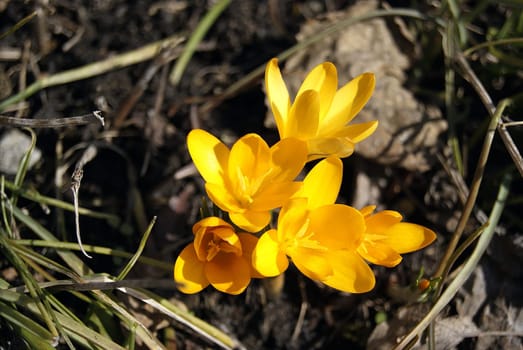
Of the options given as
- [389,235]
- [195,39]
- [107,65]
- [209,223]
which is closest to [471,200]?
[389,235]

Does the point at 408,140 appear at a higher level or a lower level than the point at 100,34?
lower

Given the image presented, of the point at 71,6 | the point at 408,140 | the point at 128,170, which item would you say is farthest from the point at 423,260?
the point at 71,6

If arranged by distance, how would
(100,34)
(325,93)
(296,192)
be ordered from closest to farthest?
(296,192) → (325,93) → (100,34)

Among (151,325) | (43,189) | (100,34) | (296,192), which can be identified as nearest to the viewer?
(296,192)

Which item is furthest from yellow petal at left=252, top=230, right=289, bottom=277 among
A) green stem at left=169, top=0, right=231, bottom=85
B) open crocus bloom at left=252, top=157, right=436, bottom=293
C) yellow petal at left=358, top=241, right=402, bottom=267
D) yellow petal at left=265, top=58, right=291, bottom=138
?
green stem at left=169, top=0, right=231, bottom=85

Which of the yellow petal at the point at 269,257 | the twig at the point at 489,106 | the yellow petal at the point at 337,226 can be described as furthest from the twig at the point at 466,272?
the yellow petal at the point at 269,257

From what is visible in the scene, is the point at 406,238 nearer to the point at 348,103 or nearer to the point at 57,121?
the point at 348,103

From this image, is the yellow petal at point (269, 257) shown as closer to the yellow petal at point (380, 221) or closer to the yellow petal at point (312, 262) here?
the yellow petal at point (312, 262)

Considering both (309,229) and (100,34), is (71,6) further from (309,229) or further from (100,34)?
(309,229)
